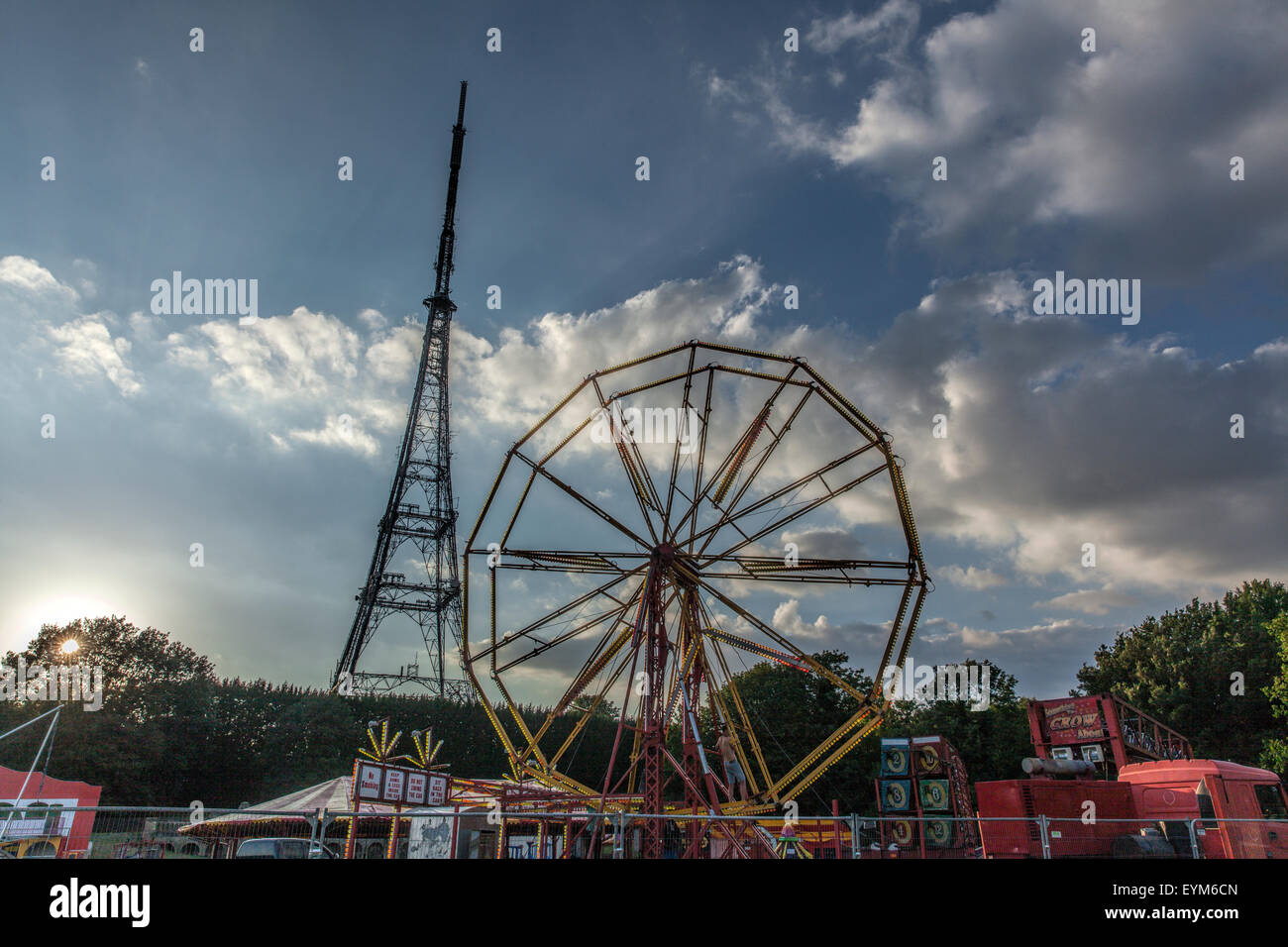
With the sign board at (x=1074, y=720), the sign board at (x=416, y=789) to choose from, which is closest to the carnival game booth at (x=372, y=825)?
the sign board at (x=416, y=789)

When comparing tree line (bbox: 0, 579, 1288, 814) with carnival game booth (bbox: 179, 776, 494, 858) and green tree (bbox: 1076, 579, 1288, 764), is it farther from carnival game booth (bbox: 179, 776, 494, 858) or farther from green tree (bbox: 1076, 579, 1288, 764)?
carnival game booth (bbox: 179, 776, 494, 858)

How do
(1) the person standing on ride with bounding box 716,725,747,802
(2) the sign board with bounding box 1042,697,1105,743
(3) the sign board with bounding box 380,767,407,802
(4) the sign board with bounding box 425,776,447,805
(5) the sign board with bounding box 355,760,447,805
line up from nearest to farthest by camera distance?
(5) the sign board with bounding box 355,760,447,805, (2) the sign board with bounding box 1042,697,1105,743, (3) the sign board with bounding box 380,767,407,802, (1) the person standing on ride with bounding box 716,725,747,802, (4) the sign board with bounding box 425,776,447,805

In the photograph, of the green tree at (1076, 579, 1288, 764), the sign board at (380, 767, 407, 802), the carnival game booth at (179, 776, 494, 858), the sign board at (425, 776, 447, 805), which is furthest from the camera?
the green tree at (1076, 579, 1288, 764)

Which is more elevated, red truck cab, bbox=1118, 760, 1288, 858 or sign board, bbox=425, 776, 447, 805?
red truck cab, bbox=1118, 760, 1288, 858

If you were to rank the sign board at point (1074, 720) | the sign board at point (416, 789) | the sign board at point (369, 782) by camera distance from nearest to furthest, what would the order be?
the sign board at point (369, 782) → the sign board at point (1074, 720) → the sign board at point (416, 789)

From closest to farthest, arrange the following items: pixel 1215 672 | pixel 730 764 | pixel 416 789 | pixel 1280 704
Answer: pixel 416 789, pixel 730 764, pixel 1280 704, pixel 1215 672

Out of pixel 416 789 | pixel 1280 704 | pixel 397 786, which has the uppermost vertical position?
pixel 1280 704

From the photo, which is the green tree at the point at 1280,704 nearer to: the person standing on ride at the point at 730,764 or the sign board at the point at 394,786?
the person standing on ride at the point at 730,764

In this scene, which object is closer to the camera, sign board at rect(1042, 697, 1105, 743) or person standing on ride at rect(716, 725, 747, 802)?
sign board at rect(1042, 697, 1105, 743)

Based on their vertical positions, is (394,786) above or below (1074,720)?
below

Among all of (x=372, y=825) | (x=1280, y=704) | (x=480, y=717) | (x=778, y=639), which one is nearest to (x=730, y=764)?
(x=778, y=639)

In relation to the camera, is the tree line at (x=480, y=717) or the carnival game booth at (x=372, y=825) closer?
the carnival game booth at (x=372, y=825)

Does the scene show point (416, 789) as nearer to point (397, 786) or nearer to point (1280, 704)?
point (397, 786)

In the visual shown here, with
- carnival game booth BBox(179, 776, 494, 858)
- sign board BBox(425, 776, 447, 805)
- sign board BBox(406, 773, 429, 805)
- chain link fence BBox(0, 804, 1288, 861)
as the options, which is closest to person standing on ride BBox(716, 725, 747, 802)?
chain link fence BBox(0, 804, 1288, 861)
